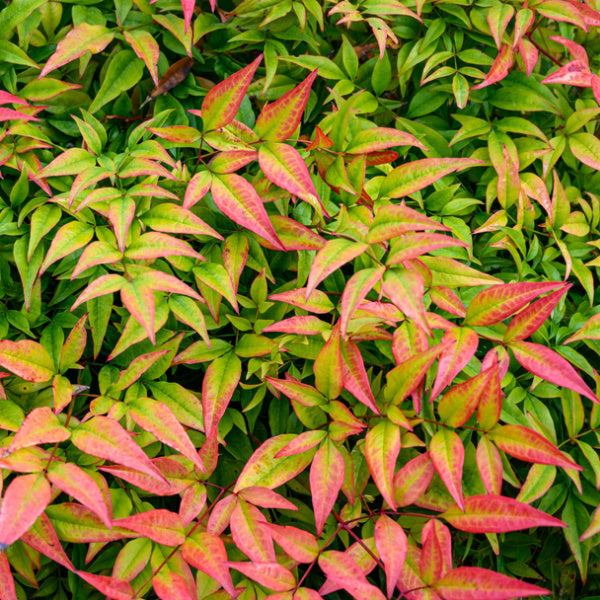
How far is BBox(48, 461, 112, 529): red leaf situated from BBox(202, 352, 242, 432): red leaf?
0.21m

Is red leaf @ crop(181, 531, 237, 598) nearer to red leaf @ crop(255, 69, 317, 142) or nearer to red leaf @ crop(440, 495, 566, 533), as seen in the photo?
red leaf @ crop(440, 495, 566, 533)

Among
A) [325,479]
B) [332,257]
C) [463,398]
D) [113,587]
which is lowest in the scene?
[113,587]

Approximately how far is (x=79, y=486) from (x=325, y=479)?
37 cm

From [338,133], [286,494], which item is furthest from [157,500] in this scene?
[338,133]

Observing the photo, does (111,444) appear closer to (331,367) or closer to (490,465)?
(331,367)

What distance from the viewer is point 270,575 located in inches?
35.9

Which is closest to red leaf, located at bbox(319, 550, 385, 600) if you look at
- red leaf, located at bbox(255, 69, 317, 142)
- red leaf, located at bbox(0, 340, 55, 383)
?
red leaf, located at bbox(0, 340, 55, 383)

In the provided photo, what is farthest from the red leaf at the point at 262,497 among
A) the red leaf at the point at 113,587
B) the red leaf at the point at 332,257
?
the red leaf at the point at 332,257

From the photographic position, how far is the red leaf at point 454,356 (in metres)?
0.93

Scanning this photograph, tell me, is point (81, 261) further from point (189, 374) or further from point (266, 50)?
point (266, 50)

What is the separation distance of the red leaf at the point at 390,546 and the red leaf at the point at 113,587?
40cm

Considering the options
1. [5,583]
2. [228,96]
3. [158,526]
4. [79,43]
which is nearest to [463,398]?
[158,526]

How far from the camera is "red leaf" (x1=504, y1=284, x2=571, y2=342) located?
0.99 meters

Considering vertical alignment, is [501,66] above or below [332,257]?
above
